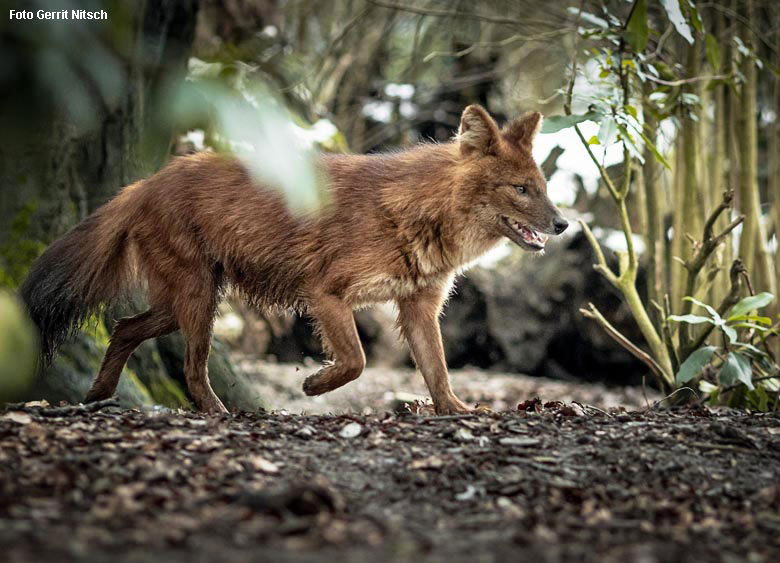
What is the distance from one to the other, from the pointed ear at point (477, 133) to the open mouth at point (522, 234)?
47 centimetres

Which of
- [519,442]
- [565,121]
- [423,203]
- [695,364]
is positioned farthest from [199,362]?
[695,364]

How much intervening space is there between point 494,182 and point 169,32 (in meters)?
2.21

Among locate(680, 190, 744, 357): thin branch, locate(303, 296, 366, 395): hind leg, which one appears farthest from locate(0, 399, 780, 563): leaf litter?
locate(680, 190, 744, 357): thin branch

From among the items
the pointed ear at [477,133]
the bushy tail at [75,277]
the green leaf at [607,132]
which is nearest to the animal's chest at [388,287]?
the pointed ear at [477,133]

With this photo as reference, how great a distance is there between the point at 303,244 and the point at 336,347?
0.70m

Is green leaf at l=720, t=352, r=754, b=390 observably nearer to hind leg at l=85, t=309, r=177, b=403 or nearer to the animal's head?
the animal's head

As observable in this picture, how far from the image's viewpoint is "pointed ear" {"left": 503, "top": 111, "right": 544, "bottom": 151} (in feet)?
18.6

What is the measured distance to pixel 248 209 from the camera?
18.0 ft

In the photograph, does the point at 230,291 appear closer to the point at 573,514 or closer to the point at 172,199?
the point at 172,199

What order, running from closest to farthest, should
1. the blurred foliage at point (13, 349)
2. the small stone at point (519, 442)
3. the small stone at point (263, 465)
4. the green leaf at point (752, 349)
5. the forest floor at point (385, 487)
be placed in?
the blurred foliage at point (13, 349)
the forest floor at point (385, 487)
the small stone at point (263, 465)
the small stone at point (519, 442)
the green leaf at point (752, 349)

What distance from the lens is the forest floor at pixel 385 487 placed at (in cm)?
243

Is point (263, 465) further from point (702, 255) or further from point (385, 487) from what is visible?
point (702, 255)

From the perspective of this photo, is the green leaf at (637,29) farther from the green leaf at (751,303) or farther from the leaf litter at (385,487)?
the leaf litter at (385,487)

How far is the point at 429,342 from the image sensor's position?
552cm
